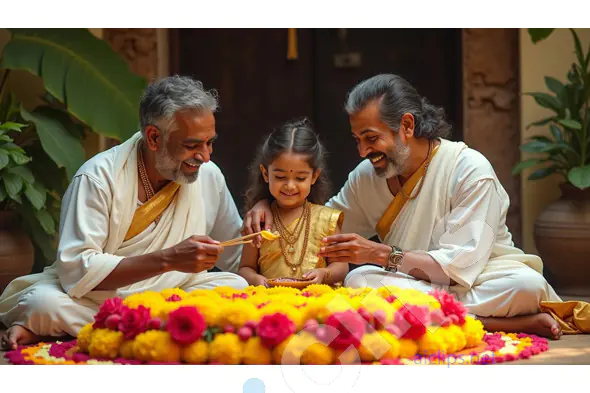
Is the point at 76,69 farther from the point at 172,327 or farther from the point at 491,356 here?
the point at 491,356

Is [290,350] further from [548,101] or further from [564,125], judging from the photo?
[548,101]

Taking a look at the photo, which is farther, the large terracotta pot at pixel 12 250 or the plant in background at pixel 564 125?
the plant in background at pixel 564 125

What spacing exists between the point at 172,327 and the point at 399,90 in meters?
1.80

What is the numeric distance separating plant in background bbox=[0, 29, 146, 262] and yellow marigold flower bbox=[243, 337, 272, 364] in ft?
9.18

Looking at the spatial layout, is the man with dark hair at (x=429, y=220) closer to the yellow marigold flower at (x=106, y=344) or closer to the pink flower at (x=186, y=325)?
the pink flower at (x=186, y=325)

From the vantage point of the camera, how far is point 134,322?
359cm

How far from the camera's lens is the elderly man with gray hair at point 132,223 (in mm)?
4074

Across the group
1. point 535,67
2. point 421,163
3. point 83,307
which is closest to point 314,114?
point 535,67

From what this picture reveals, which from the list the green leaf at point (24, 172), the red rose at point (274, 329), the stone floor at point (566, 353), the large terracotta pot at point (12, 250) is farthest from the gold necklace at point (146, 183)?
the large terracotta pot at point (12, 250)

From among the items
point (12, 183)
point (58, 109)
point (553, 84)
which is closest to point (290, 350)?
point (12, 183)

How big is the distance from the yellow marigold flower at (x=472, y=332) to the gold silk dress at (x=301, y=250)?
3.25 ft

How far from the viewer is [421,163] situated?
182 inches

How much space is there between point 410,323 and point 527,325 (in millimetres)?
908

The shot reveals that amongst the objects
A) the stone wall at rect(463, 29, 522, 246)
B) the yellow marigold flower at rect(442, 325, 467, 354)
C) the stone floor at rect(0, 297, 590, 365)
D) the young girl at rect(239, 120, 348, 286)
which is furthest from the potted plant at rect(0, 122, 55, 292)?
the stone wall at rect(463, 29, 522, 246)
